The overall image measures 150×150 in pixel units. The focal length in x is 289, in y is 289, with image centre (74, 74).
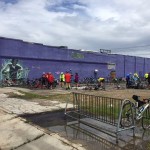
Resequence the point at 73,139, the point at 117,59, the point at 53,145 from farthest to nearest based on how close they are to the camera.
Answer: the point at 117,59
the point at 73,139
the point at 53,145

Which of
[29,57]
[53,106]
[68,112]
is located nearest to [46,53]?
[29,57]

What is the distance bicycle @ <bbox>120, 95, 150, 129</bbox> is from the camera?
8438 mm

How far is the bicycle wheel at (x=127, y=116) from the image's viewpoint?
843cm

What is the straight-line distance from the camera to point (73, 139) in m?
7.94

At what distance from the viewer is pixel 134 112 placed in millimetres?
8602

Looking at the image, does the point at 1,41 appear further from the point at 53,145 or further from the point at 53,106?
the point at 53,145

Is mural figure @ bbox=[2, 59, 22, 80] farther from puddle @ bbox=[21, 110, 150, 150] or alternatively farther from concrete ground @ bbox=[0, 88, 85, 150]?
puddle @ bbox=[21, 110, 150, 150]

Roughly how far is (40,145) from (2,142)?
1194 mm

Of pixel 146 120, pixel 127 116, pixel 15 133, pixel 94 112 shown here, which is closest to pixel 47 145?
pixel 15 133

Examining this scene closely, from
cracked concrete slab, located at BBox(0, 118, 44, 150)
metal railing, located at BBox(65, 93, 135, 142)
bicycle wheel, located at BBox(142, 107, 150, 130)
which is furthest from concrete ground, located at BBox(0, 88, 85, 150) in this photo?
bicycle wheel, located at BBox(142, 107, 150, 130)

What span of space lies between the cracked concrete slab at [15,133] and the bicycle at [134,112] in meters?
2.49

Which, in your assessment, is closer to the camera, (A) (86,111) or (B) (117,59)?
(A) (86,111)

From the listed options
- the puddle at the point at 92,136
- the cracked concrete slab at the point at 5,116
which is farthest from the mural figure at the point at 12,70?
the puddle at the point at 92,136

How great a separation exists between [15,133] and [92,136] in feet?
7.71
